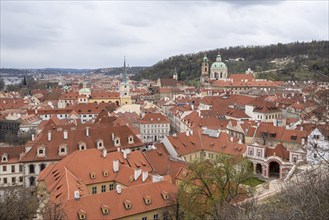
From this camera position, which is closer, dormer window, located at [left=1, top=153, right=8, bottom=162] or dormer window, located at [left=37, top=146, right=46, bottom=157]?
dormer window, located at [left=37, top=146, right=46, bottom=157]

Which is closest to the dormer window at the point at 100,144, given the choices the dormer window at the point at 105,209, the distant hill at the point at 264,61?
the dormer window at the point at 105,209

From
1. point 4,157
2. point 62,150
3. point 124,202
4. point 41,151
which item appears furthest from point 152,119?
point 124,202

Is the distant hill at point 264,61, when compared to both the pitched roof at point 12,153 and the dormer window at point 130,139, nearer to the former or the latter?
the dormer window at point 130,139

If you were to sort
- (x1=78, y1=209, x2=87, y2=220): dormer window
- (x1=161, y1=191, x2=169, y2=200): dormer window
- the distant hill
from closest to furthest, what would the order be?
(x1=78, y1=209, x2=87, y2=220): dormer window, (x1=161, y1=191, x2=169, y2=200): dormer window, the distant hill

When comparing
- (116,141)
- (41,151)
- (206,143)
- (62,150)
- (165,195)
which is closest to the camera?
(165,195)

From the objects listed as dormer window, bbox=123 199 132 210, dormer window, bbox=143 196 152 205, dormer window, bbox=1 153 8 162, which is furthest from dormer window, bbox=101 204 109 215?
dormer window, bbox=1 153 8 162

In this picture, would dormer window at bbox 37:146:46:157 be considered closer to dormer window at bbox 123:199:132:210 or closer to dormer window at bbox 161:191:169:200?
dormer window at bbox 123:199:132:210

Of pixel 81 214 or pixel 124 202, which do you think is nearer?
pixel 81 214

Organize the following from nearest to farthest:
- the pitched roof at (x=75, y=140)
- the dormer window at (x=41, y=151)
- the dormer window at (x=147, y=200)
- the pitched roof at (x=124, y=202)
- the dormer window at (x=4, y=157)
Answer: the pitched roof at (x=124, y=202)
the dormer window at (x=147, y=200)
the dormer window at (x=41, y=151)
the pitched roof at (x=75, y=140)
the dormer window at (x=4, y=157)

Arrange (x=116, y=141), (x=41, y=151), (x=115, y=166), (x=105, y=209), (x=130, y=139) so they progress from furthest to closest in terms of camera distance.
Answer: (x=130, y=139) → (x=116, y=141) → (x=41, y=151) → (x=115, y=166) → (x=105, y=209)

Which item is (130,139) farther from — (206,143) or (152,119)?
(152,119)

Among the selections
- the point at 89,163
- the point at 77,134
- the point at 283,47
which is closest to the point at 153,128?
the point at 77,134
